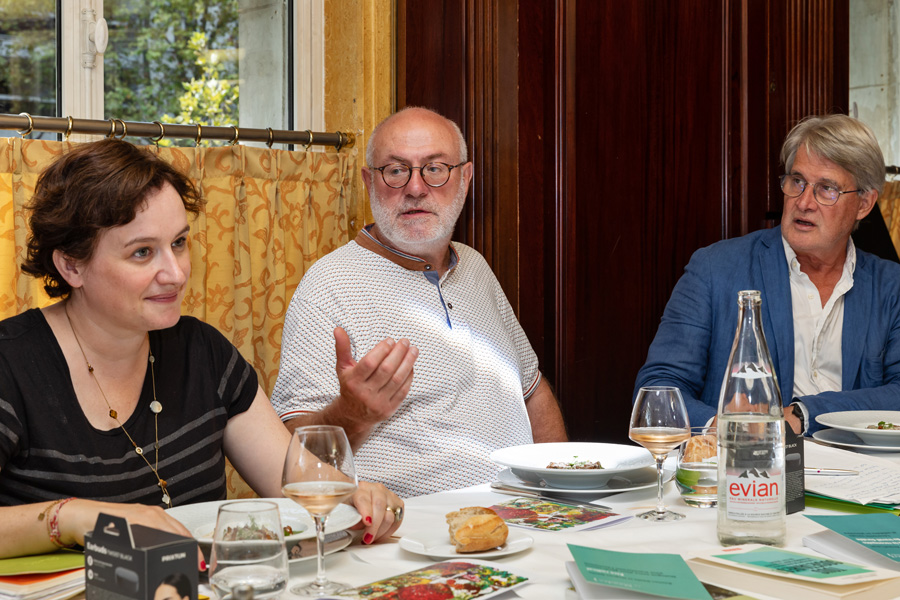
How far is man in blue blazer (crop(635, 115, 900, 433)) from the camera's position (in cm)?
238

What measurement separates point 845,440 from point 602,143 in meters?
1.19

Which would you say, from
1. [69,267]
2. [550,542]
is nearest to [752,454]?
[550,542]

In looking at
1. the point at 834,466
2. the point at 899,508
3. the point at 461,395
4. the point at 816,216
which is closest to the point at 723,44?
the point at 816,216

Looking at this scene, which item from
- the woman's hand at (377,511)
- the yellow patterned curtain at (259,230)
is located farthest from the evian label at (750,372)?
the yellow patterned curtain at (259,230)

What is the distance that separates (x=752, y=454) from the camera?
1084 mm

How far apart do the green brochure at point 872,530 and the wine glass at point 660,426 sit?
0.63 ft

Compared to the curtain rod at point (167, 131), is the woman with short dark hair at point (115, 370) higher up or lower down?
lower down

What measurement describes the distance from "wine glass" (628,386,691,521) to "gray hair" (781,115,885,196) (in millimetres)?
1485

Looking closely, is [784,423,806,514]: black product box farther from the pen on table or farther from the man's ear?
the man's ear

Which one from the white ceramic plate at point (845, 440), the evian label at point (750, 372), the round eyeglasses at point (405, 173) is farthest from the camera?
the round eyeglasses at point (405, 173)

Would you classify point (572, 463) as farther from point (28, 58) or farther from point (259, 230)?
point (28, 58)

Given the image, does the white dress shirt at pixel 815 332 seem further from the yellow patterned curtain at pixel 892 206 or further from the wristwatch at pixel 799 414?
the yellow patterned curtain at pixel 892 206

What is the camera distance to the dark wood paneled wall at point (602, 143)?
253 centimetres

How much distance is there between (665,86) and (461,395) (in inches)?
53.6
